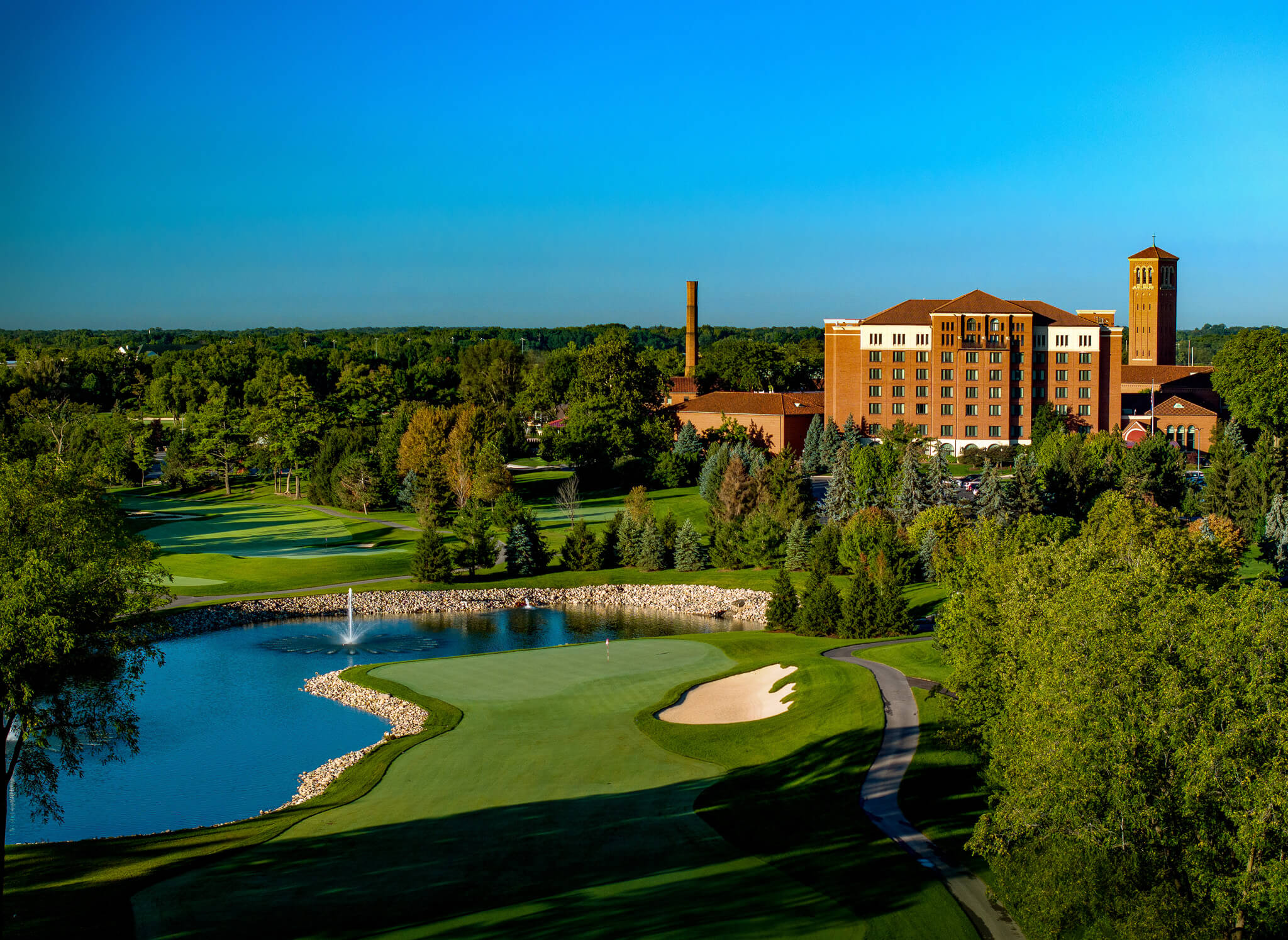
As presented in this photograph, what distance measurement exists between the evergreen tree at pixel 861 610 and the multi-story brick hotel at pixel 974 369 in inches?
1833

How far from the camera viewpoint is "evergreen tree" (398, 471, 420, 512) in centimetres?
6900

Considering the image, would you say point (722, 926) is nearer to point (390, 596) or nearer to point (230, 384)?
point (390, 596)

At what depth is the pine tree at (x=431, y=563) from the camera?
5341 centimetres

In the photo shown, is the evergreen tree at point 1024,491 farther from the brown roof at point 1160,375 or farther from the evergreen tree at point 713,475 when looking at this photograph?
the brown roof at point 1160,375

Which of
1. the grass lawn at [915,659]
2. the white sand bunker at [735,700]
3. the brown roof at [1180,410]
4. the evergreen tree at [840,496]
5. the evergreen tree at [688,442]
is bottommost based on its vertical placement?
the white sand bunker at [735,700]

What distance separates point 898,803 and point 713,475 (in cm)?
4654

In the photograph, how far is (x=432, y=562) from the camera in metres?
53.4

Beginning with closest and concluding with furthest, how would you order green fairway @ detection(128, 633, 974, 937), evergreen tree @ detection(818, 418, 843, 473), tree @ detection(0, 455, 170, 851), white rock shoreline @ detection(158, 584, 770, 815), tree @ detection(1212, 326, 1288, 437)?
green fairway @ detection(128, 633, 974, 937), tree @ detection(0, 455, 170, 851), white rock shoreline @ detection(158, 584, 770, 815), tree @ detection(1212, 326, 1288, 437), evergreen tree @ detection(818, 418, 843, 473)

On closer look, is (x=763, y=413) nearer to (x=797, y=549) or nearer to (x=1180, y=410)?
(x=1180, y=410)

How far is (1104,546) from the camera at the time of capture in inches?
1141

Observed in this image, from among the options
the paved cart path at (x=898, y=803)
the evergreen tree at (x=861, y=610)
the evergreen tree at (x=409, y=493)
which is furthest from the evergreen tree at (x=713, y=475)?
the paved cart path at (x=898, y=803)

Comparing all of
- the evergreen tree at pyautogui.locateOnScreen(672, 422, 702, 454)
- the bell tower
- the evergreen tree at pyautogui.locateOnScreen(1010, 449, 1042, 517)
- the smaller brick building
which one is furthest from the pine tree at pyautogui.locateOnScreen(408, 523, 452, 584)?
the bell tower

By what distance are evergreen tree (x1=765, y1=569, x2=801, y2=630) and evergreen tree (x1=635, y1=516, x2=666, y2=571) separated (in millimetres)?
12827

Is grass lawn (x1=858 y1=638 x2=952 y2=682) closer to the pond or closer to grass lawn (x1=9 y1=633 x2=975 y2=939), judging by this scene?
grass lawn (x1=9 y1=633 x2=975 y2=939)
